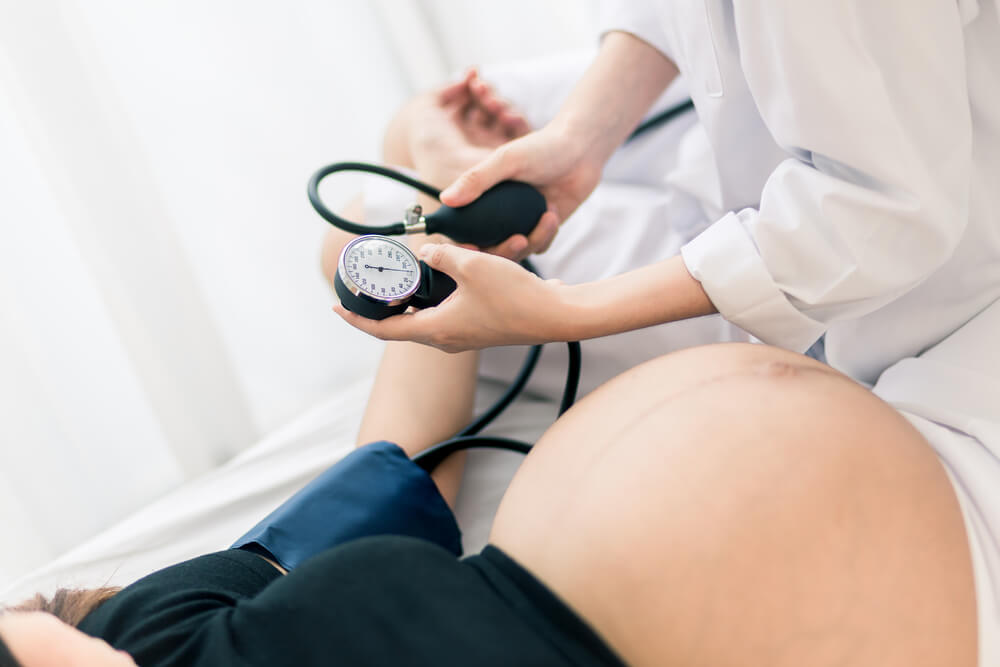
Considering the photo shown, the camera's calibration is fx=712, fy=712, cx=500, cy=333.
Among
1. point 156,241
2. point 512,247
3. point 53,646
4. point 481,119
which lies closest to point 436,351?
point 512,247

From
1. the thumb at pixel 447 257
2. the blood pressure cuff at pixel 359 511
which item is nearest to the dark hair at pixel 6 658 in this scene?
the blood pressure cuff at pixel 359 511

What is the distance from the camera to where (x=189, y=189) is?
4.27 feet

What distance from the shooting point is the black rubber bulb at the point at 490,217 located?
2.41ft

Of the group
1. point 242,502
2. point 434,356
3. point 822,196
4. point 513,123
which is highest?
point 513,123

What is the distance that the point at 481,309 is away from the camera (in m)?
0.61

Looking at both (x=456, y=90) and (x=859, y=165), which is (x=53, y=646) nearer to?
(x=859, y=165)

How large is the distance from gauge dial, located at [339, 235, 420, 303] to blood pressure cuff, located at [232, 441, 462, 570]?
220 mm

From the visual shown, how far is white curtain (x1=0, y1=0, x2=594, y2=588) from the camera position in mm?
1083

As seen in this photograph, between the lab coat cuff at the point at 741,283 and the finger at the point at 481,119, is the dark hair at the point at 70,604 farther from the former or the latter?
the finger at the point at 481,119

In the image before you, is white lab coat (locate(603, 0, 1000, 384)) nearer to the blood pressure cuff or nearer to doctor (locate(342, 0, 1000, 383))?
doctor (locate(342, 0, 1000, 383))

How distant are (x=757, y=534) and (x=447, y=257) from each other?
32cm

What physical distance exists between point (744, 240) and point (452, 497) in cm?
45

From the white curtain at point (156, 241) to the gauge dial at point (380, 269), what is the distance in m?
0.73

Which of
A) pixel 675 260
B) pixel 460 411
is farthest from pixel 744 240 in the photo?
pixel 460 411
